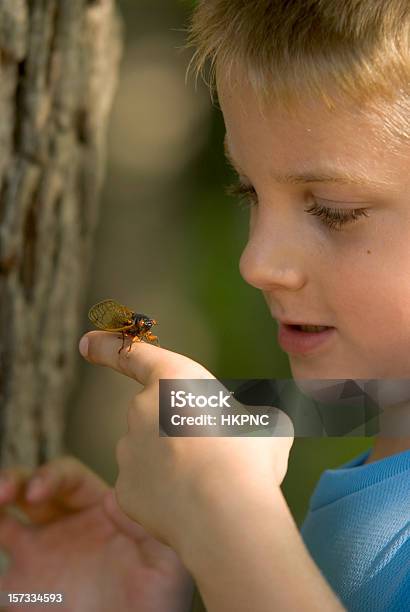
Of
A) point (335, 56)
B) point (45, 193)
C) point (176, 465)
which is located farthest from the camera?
point (45, 193)

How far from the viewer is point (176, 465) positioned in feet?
2.47

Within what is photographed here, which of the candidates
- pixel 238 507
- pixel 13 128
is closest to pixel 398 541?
pixel 238 507

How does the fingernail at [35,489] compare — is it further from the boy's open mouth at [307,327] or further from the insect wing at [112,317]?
the boy's open mouth at [307,327]

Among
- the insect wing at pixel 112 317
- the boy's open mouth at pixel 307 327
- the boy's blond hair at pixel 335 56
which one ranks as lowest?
the boy's open mouth at pixel 307 327

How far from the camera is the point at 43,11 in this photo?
1328 millimetres

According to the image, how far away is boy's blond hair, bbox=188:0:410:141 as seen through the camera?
0.85 metres

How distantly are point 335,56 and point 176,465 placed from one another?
38 centimetres

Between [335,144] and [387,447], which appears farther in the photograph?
[387,447]

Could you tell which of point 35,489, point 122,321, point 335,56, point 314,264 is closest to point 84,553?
point 35,489

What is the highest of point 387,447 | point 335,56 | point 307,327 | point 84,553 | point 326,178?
point 335,56

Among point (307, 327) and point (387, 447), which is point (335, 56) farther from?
point (387, 447)

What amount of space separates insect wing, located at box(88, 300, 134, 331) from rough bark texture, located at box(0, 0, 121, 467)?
319 millimetres

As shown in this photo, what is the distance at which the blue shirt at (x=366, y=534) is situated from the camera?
82cm

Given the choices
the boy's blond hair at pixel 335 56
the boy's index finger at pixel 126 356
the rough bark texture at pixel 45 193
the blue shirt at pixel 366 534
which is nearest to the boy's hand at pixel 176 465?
the boy's index finger at pixel 126 356
